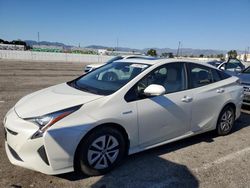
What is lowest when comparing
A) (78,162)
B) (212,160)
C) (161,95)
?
(212,160)

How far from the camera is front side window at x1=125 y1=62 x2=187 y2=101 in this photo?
3861 millimetres

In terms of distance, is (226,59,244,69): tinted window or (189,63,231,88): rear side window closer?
(189,63,231,88): rear side window

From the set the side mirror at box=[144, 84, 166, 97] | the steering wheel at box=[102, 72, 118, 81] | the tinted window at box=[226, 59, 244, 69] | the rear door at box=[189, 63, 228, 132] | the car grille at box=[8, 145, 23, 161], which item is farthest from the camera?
the tinted window at box=[226, 59, 244, 69]

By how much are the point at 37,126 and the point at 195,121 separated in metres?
2.75

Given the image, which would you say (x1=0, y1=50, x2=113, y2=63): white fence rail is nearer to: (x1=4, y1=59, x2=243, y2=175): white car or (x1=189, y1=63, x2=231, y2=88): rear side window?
(x1=189, y1=63, x2=231, y2=88): rear side window

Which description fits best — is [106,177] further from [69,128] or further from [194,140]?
[194,140]

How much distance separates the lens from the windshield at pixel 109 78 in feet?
12.8

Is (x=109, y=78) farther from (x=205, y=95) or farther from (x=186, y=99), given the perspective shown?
(x=205, y=95)

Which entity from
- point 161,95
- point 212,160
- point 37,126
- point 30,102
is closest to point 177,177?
point 212,160

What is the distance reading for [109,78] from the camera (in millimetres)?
4320

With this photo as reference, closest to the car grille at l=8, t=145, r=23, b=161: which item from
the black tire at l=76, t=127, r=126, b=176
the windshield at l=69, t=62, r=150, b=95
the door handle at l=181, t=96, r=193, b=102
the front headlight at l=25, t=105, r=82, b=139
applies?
the front headlight at l=25, t=105, r=82, b=139

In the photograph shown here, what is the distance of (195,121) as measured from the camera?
4.68 m

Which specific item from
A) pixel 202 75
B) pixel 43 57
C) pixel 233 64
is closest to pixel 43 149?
pixel 202 75

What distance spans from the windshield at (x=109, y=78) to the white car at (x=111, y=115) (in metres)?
0.02
